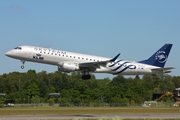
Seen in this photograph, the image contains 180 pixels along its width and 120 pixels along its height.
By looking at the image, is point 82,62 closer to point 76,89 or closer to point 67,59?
point 67,59

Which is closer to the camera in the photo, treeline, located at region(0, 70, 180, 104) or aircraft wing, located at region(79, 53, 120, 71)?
aircraft wing, located at region(79, 53, 120, 71)

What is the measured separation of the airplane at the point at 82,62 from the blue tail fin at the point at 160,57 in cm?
25

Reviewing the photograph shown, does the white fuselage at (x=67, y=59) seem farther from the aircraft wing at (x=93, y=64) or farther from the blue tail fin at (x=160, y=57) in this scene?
the blue tail fin at (x=160, y=57)

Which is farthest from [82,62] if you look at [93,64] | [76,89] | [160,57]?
[76,89]

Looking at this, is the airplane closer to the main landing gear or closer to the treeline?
the main landing gear

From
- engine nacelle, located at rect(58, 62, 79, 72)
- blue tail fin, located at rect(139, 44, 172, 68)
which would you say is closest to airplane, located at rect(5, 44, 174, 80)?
engine nacelle, located at rect(58, 62, 79, 72)

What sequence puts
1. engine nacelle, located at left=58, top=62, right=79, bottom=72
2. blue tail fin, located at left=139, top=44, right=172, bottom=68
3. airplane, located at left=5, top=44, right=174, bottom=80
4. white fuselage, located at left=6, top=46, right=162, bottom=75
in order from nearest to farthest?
white fuselage, located at left=6, top=46, right=162, bottom=75 < airplane, located at left=5, top=44, right=174, bottom=80 < engine nacelle, located at left=58, top=62, right=79, bottom=72 < blue tail fin, located at left=139, top=44, right=172, bottom=68

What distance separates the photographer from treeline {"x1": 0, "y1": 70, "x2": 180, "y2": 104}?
403ft

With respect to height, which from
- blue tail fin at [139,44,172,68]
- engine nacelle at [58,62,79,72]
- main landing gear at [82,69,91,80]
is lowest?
main landing gear at [82,69,91,80]

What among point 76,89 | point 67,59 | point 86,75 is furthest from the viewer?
point 76,89

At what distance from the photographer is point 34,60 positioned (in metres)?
66.0

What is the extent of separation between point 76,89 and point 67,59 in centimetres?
6604

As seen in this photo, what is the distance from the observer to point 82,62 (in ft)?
225

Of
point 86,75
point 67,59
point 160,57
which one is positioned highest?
point 160,57
